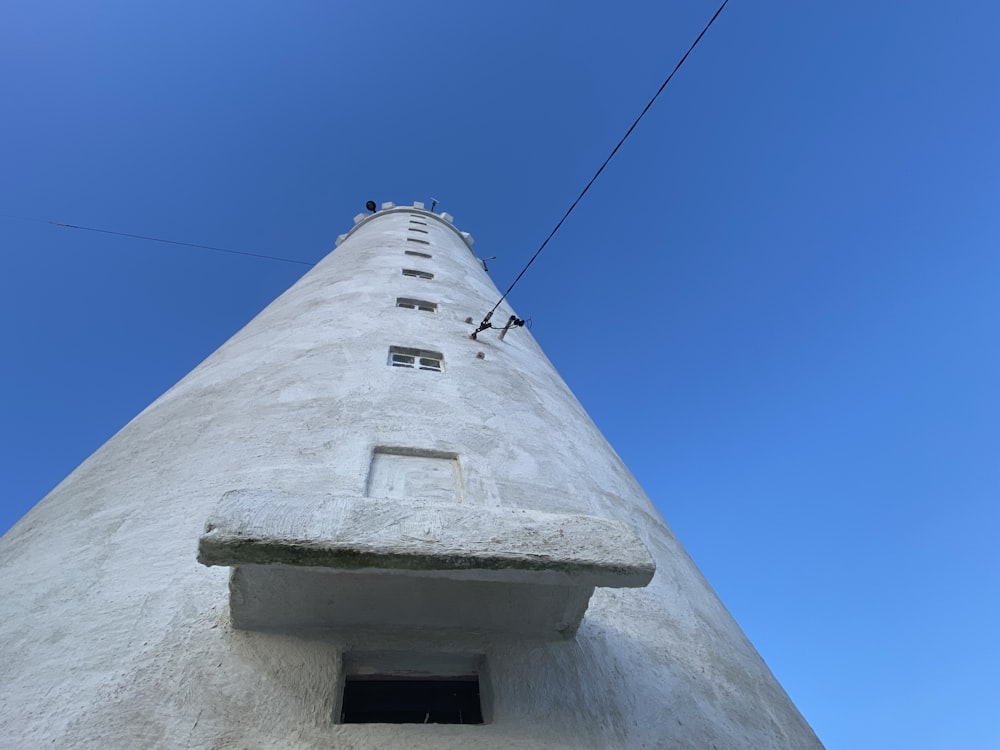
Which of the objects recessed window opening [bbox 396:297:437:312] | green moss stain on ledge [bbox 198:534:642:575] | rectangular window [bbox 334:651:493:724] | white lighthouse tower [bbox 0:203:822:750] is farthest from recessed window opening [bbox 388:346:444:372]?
green moss stain on ledge [bbox 198:534:642:575]

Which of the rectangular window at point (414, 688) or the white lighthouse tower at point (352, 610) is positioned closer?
the white lighthouse tower at point (352, 610)

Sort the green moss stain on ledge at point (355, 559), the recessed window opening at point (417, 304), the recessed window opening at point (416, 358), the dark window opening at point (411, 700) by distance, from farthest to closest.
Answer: the recessed window opening at point (417, 304) < the recessed window opening at point (416, 358) < the dark window opening at point (411, 700) < the green moss stain on ledge at point (355, 559)

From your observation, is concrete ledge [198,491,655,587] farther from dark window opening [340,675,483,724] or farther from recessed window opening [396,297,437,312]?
recessed window opening [396,297,437,312]

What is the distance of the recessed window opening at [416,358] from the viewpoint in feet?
25.4

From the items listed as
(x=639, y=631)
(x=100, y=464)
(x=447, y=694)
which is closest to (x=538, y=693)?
(x=447, y=694)

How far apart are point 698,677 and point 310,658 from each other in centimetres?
246

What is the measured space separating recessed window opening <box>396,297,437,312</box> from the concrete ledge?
7281 mm

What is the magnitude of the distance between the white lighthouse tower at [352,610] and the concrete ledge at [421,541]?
11 mm

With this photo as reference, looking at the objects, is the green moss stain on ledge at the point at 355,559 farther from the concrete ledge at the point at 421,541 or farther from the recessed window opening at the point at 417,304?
the recessed window opening at the point at 417,304

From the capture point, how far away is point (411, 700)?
11.9ft

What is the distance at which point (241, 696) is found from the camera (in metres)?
3.11

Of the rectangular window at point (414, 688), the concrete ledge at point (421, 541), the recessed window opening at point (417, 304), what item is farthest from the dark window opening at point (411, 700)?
the recessed window opening at point (417, 304)

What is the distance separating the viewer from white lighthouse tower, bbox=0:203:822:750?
3057 mm

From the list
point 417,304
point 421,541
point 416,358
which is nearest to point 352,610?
point 421,541
